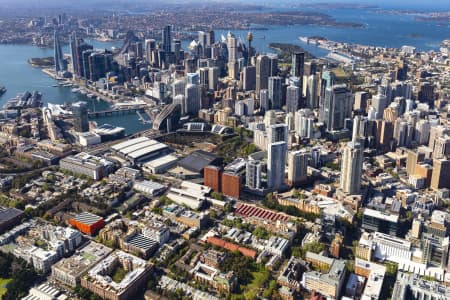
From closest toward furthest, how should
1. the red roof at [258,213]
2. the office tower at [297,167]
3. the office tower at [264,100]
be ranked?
1. the red roof at [258,213]
2. the office tower at [297,167]
3. the office tower at [264,100]

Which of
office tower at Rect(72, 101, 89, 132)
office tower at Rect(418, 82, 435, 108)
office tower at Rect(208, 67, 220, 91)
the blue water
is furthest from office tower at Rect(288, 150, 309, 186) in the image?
office tower at Rect(208, 67, 220, 91)

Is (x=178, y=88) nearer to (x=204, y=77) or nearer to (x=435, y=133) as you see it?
(x=204, y=77)

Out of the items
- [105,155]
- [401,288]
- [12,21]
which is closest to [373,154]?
[401,288]

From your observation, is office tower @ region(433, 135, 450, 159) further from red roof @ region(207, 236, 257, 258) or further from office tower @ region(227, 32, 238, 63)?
office tower @ region(227, 32, 238, 63)

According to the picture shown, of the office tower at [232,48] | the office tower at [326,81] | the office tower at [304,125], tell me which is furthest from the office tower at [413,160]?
the office tower at [232,48]

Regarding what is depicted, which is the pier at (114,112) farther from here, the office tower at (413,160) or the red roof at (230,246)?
the office tower at (413,160)

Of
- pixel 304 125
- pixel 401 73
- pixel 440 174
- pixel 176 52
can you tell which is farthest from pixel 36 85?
pixel 440 174
